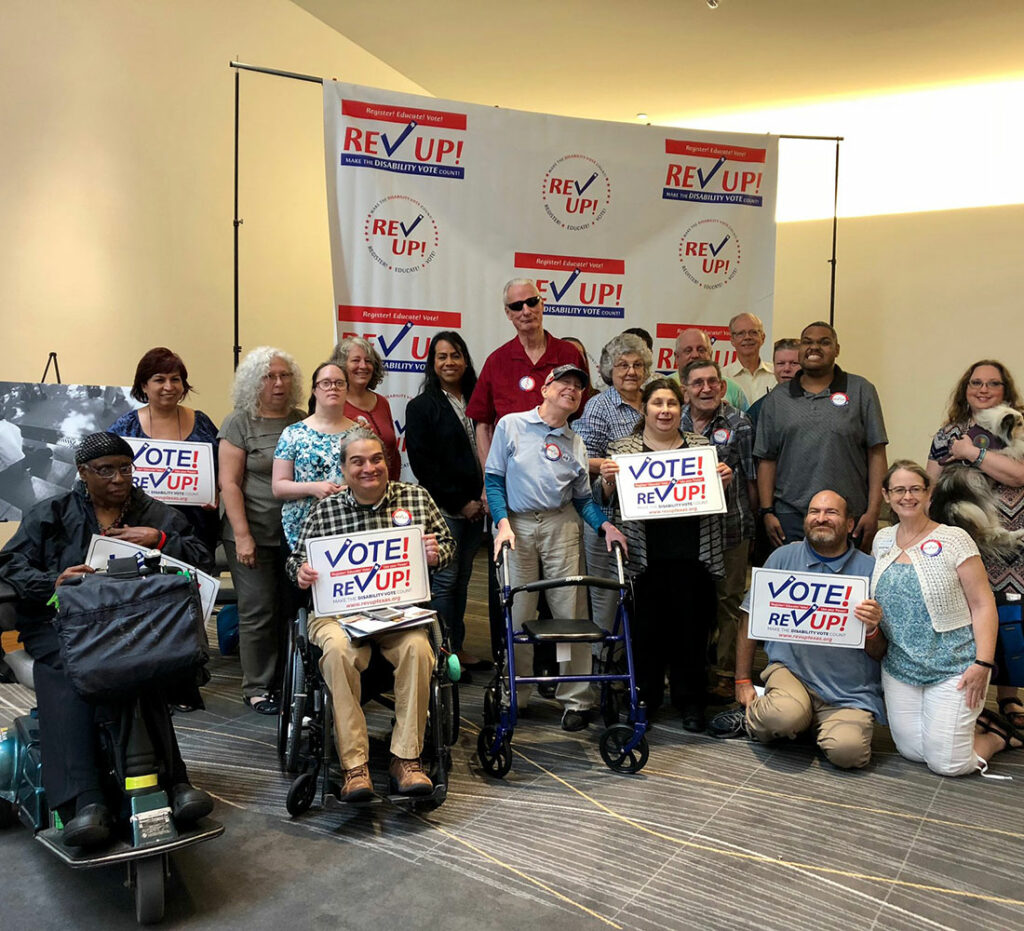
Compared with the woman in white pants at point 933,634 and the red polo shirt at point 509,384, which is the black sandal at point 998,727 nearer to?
A: the woman in white pants at point 933,634

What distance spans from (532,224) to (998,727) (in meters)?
3.77

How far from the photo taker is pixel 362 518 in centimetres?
325

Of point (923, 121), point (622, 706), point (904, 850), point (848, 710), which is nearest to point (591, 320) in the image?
point (622, 706)

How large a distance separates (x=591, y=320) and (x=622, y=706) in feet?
9.07

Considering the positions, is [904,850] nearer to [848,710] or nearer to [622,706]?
[848,710]

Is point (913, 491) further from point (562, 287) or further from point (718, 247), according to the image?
point (718, 247)

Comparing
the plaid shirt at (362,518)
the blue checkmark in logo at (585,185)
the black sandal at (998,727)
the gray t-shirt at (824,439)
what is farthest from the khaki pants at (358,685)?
the blue checkmark in logo at (585,185)

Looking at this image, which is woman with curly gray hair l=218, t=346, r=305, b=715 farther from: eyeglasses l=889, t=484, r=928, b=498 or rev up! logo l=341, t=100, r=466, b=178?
eyeglasses l=889, t=484, r=928, b=498

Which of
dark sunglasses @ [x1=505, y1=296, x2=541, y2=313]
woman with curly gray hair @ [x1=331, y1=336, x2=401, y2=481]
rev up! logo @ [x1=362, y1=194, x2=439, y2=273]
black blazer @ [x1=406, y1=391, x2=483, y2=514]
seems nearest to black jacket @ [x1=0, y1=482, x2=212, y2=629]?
woman with curly gray hair @ [x1=331, y1=336, x2=401, y2=481]

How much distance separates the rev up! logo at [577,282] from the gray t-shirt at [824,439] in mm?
2020

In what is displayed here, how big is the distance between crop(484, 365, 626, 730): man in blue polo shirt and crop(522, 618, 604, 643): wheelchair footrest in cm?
26

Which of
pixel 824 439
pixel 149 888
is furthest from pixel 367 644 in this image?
pixel 824 439

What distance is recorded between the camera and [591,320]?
5926 millimetres

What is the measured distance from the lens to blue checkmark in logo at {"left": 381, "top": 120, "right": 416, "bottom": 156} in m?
5.37
